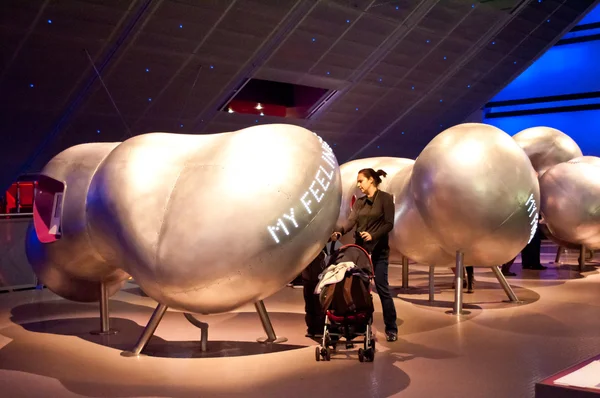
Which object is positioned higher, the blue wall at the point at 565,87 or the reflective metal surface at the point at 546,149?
the blue wall at the point at 565,87

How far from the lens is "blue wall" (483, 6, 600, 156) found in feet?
81.7

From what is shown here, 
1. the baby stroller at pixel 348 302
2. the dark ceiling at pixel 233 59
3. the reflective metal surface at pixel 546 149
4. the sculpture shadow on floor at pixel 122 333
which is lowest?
the sculpture shadow on floor at pixel 122 333

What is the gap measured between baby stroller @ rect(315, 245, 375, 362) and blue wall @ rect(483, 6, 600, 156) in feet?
67.5

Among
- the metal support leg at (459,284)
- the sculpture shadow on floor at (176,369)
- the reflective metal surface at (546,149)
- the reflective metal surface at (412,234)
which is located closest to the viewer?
the sculpture shadow on floor at (176,369)

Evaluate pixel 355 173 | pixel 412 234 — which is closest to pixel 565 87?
pixel 355 173

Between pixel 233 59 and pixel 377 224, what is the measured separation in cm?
1158

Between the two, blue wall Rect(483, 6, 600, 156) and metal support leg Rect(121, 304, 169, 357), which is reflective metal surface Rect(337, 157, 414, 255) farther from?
blue wall Rect(483, 6, 600, 156)

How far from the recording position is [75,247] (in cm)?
772

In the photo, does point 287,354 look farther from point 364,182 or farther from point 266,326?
point 364,182

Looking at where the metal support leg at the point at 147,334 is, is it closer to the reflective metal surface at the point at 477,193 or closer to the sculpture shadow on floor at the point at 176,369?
the sculpture shadow on floor at the point at 176,369

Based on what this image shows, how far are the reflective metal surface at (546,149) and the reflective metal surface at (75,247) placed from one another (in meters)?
9.50

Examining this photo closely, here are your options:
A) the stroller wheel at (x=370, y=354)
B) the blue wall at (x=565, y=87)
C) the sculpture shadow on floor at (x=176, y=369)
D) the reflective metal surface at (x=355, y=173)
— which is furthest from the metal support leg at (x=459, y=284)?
the blue wall at (x=565, y=87)

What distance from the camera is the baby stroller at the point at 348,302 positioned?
6621 mm

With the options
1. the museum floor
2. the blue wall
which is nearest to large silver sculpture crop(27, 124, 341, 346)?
the museum floor
